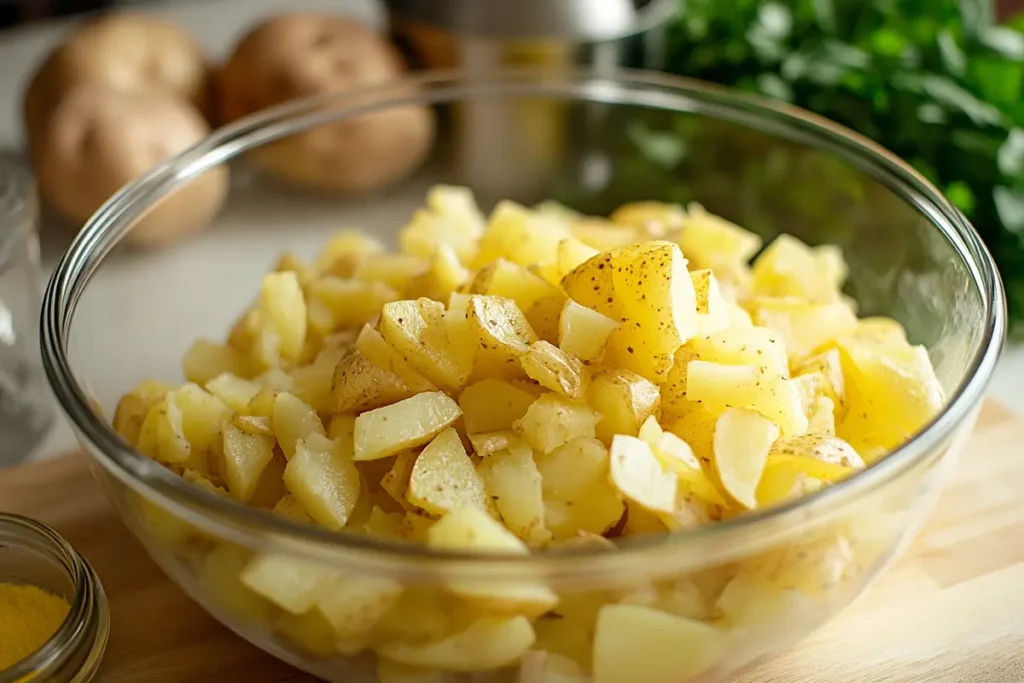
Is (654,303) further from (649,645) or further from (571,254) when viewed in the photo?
(649,645)

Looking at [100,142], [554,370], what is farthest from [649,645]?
[100,142]

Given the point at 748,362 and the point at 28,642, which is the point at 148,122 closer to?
the point at 28,642

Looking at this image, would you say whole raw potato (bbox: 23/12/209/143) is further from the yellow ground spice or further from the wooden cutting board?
the yellow ground spice

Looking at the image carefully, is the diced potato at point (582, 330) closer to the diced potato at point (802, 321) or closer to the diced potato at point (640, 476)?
the diced potato at point (640, 476)

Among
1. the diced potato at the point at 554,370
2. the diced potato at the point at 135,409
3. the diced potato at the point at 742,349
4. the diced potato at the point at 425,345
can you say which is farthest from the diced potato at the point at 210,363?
the diced potato at the point at 742,349

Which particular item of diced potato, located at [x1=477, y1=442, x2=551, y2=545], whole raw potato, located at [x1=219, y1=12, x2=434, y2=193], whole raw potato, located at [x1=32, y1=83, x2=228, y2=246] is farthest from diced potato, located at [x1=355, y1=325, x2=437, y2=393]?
whole raw potato, located at [x1=32, y1=83, x2=228, y2=246]

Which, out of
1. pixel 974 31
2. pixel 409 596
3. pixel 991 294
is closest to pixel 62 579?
→ pixel 409 596
